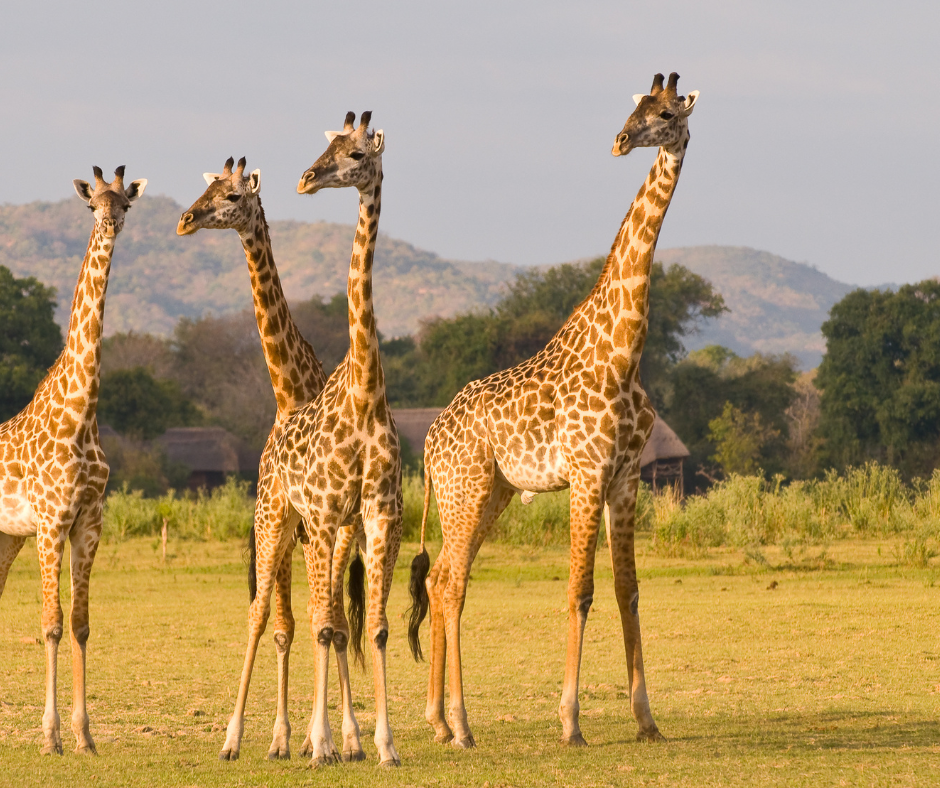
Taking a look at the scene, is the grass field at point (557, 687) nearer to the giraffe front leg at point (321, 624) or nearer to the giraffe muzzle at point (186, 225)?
the giraffe front leg at point (321, 624)

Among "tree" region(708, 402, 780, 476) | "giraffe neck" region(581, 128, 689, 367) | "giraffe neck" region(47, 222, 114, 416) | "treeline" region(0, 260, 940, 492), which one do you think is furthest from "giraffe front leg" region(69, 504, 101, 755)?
"tree" region(708, 402, 780, 476)

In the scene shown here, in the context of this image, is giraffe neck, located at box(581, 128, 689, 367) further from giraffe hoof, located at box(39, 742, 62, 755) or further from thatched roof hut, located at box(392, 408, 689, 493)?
thatched roof hut, located at box(392, 408, 689, 493)

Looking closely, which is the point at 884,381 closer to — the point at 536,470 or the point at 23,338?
the point at 23,338

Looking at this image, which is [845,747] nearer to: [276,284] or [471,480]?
[471,480]

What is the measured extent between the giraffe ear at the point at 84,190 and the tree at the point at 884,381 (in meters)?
33.0

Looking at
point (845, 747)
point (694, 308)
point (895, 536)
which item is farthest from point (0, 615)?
point (694, 308)

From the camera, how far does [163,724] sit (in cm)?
774

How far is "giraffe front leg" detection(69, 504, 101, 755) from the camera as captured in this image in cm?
685

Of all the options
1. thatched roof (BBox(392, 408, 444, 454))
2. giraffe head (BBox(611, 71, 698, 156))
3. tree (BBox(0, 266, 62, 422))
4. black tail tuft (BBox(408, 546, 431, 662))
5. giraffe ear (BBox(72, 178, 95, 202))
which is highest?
tree (BBox(0, 266, 62, 422))

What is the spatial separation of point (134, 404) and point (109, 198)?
35630mm

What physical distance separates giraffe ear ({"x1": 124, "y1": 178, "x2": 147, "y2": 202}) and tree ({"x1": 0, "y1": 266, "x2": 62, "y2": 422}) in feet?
102

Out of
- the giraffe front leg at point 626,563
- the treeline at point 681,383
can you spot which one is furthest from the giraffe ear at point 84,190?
the treeline at point 681,383

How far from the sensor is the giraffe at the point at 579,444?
22.4 feet

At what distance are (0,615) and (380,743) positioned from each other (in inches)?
322
